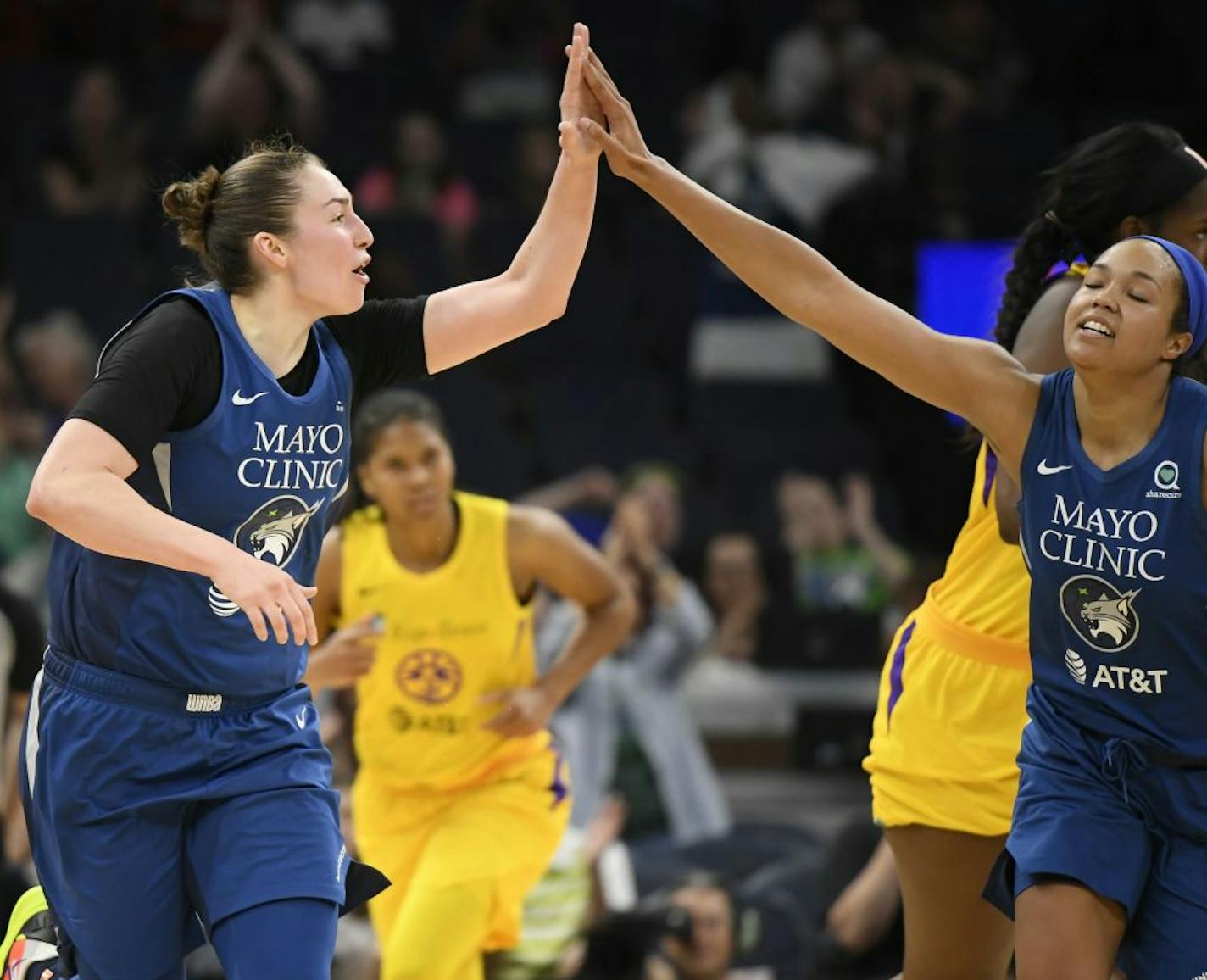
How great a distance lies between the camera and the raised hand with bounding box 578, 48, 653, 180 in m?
3.96

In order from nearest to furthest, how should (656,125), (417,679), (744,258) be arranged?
(744,258) → (417,679) → (656,125)

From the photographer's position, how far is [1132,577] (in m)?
3.52

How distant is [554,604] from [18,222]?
354 centimetres

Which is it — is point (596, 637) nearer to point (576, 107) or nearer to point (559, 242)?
point (559, 242)

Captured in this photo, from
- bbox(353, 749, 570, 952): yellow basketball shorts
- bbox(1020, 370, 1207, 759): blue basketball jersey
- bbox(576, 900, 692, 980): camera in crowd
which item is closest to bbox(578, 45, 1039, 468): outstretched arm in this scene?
bbox(1020, 370, 1207, 759): blue basketball jersey

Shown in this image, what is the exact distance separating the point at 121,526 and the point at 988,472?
1769mm

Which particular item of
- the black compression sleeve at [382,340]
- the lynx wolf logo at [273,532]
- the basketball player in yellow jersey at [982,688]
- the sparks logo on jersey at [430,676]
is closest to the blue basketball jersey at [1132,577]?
the basketball player in yellow jersey at [982,688]

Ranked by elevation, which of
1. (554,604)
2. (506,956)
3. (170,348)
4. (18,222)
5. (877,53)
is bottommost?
(506,956)

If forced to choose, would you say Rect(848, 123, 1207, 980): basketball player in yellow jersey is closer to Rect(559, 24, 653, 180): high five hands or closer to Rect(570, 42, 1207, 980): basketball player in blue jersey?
Rect(570, 42, 1207, 980): basketball player in blue jersey

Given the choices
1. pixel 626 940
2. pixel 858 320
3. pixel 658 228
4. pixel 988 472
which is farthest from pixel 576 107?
pixel 658 228

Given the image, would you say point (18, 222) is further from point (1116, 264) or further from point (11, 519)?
point (1116, 264)

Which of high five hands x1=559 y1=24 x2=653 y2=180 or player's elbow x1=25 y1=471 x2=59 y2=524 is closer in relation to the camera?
player's elbow x1=25 y1=471 x2=59 y2=524

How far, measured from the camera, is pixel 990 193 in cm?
1045

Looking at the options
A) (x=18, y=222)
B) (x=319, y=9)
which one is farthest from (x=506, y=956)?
(x=319, y=9)
